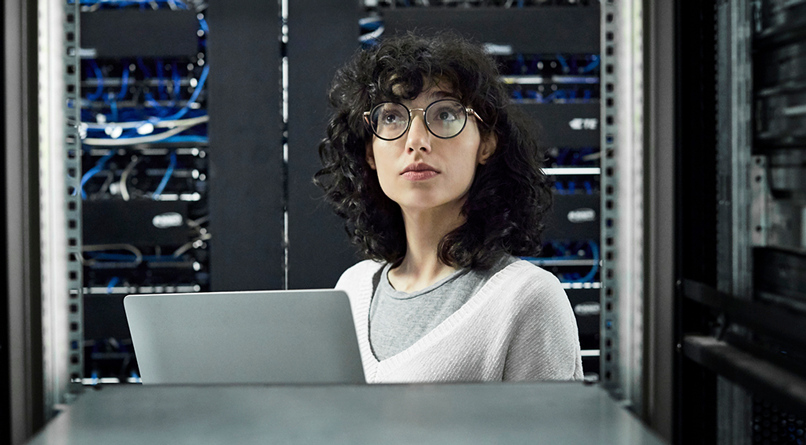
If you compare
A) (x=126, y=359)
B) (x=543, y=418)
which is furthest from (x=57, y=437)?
(x=126, y=359)

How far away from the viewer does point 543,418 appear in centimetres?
49

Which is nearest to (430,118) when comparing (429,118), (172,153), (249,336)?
(429,118)

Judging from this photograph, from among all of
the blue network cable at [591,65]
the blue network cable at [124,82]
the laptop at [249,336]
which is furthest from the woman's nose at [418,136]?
the blue network cable at [124,82]

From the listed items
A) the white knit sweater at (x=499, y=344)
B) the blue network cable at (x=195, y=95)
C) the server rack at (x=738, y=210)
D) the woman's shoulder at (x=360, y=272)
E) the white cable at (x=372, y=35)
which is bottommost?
the white knit sweater at (x=499, y=344)

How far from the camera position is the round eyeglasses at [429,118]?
145 cm

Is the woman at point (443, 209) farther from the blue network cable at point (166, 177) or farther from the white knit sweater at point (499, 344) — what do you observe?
the blue network cable at point (166, 177)

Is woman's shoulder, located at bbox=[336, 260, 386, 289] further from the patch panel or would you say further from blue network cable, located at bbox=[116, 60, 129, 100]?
blue network cable, located at bbox=[116, 60, 129, 100]

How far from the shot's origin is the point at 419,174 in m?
1.41

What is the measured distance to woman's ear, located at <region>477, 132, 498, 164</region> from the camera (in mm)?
1539

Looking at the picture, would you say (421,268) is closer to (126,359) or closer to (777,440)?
(777,440)

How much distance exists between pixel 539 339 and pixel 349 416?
74 cm

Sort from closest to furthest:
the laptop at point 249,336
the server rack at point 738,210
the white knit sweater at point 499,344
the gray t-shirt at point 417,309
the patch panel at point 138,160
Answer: the server rack at point 738,210 < the laptop at point 249,336 < the white knit sweater at point 499,344 < the gray t-shirt at point 417,309 < the patch panel at point 138,160

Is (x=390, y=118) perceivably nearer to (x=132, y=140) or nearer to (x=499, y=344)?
(x=499, y=344)

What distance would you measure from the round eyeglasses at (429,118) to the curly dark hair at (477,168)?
0.03 metres
